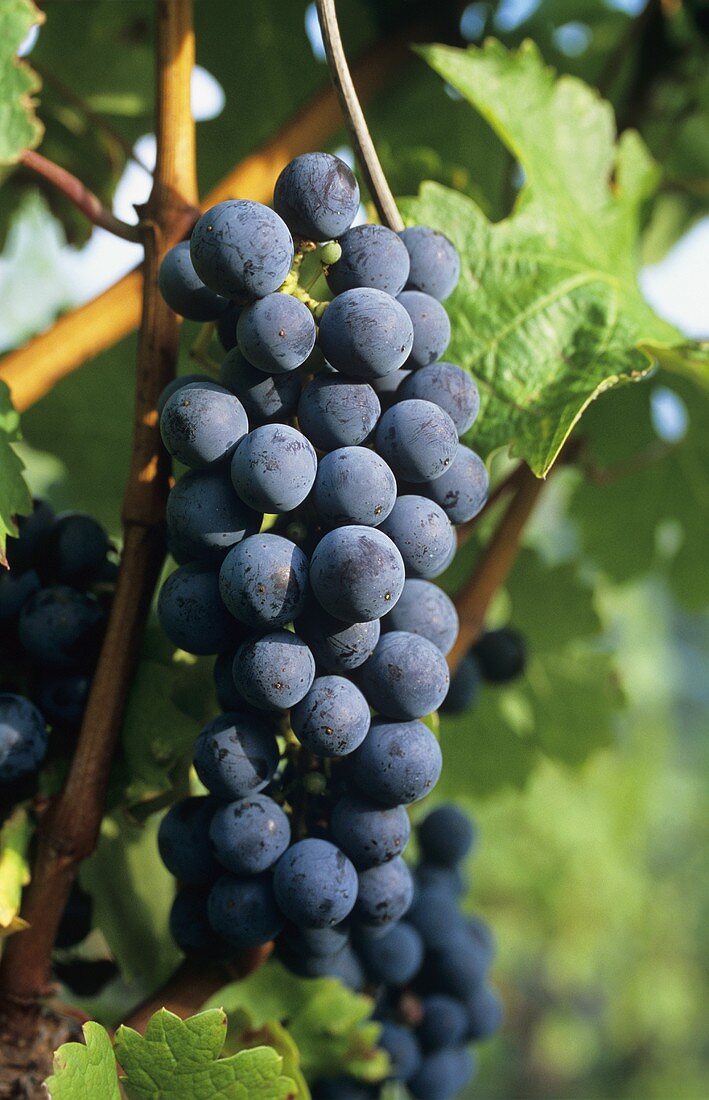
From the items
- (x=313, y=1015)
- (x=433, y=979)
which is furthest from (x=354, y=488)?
(x=433, y=979)

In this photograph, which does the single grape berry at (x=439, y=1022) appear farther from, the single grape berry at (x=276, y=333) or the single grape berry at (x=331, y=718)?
the single grape berry at (x=276, y=333)

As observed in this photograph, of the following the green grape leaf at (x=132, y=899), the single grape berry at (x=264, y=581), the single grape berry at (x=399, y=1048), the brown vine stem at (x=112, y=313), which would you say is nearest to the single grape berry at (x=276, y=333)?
the single grape berry at (x=264, y=581)

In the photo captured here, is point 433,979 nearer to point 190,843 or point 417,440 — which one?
point 190,843

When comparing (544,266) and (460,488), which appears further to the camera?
(544,266)

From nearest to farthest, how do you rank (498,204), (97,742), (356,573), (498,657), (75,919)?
(356,573) < (97,742) < (75,919) < (498,657) < (498,204)

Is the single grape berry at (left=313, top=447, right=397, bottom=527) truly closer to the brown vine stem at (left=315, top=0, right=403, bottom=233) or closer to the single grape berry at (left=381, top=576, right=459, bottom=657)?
the single grape berry at (left=381, top=576, right=459, bottom=657)

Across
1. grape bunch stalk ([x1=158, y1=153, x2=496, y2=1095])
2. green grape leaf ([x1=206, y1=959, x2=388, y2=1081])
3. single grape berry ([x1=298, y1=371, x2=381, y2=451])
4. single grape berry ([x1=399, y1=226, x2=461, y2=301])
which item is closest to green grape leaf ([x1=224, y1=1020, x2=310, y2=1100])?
green grape leaf ([x1=206, y1=959, x2=388, y2=1081])
